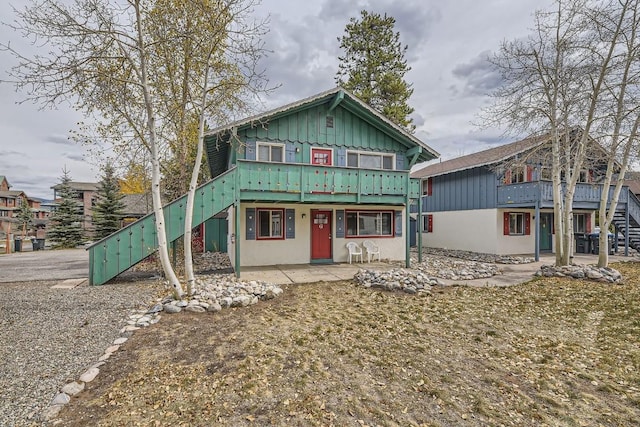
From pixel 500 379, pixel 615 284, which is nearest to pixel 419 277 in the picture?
pixel 500 379

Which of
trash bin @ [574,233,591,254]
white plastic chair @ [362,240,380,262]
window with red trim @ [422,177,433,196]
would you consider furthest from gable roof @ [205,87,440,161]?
trash bin @ [574,233,591,254]

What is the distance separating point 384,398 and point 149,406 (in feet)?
7.43

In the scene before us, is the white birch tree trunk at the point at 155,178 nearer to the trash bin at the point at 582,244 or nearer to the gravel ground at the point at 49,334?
the gravel ground at the point at 49,334

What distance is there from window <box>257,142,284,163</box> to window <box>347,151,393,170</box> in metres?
2.67

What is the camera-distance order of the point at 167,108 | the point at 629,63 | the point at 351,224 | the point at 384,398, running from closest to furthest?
the point at 384,398 → the point at 167,108 → the point at 629,63 → the point at 351,224

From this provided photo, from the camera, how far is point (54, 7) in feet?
19.1

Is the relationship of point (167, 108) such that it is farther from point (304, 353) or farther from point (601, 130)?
point (601, 130)

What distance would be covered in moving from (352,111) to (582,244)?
1511 centimetres

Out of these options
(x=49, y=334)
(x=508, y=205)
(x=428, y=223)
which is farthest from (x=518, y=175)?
(x=49, y=334)

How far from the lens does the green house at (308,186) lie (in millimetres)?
9203

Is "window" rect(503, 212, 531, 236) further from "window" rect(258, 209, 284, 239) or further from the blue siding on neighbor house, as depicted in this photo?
"window" rect(258, 209, 284, 239)

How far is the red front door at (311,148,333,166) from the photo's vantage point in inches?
452

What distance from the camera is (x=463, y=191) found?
17422mm

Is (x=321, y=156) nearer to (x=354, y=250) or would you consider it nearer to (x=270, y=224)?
(x=270, y=224)
